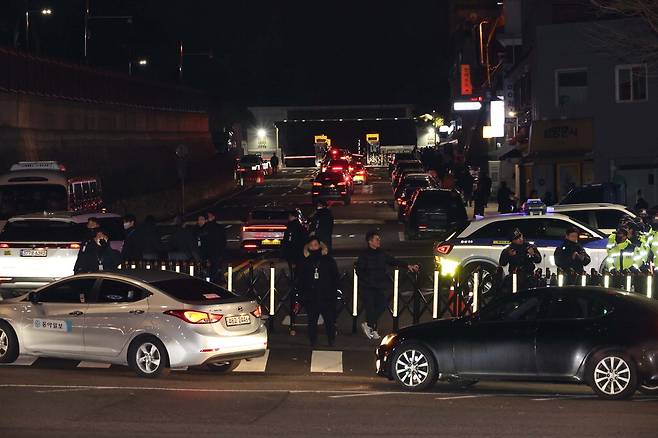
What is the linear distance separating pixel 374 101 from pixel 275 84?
1309 centimetres

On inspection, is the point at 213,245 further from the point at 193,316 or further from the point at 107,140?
the point at 107,140

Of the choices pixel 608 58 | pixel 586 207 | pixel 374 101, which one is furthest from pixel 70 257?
pixel 374 101

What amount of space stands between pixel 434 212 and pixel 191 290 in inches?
896

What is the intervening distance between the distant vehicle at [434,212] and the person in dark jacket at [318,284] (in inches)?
754

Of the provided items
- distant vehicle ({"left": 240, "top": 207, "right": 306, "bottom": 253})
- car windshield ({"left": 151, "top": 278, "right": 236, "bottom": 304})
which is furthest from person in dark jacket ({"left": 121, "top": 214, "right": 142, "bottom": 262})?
distant vehicle ({"left": 240, "top": 207, "right": 306, "bottom": 253})

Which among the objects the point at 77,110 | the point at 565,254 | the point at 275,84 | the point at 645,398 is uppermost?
the point at 275,84

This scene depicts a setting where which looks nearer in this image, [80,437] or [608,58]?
[80,437]

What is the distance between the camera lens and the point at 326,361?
18078 mm

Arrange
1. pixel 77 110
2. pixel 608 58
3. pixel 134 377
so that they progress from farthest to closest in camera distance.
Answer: pixel 77 110
pixel 608 58
pixel 134 377

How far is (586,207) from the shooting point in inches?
1025

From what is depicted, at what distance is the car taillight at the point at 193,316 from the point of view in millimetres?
15570

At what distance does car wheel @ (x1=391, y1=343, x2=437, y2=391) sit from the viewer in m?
14.6

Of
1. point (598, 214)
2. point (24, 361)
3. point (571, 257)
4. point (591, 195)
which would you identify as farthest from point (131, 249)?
point (591, 195)

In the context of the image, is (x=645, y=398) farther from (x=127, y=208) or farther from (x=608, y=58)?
(x=127, y=208)
